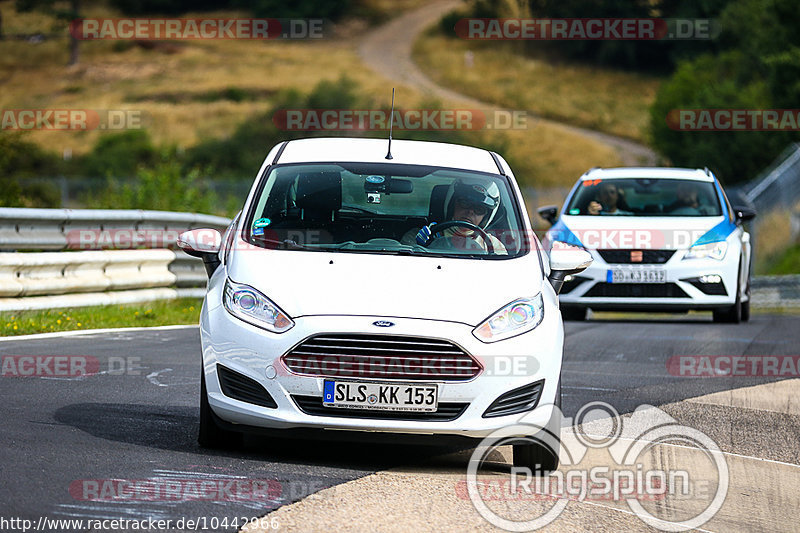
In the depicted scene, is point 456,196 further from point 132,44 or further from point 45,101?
point 132,44

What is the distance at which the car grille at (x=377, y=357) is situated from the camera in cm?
648

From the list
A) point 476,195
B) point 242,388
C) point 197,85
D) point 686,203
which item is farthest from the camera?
point 197,85

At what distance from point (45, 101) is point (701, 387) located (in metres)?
88.7

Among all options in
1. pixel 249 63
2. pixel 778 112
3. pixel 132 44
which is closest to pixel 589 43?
pixel 249 63

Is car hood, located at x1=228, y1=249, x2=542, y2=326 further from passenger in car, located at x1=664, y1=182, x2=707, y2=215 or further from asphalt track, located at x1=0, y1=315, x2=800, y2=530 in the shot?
passenger in car, located at x1=664, y1=182, x2=707, y2=215

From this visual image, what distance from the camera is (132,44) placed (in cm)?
11069

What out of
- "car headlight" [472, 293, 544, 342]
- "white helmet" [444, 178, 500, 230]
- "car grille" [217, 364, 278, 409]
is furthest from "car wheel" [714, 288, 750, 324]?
"car grille" [217, 364, 278, 409]

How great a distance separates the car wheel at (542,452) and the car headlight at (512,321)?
17.3 inches

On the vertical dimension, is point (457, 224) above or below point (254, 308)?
above

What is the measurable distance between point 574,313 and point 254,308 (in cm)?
1018

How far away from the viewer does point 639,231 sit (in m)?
15.4

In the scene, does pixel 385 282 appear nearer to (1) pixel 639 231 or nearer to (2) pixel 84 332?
(2) pixel 84 332

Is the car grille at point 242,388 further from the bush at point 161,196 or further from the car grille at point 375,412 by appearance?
the bush at point 161,196

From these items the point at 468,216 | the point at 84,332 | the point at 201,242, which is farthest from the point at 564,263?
the point at 84,332
